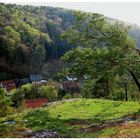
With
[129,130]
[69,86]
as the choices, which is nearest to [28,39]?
[69,86]

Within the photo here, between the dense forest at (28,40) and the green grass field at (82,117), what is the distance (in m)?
58.3

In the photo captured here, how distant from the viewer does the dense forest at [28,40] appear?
95875mm

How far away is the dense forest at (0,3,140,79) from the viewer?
95.9 meters

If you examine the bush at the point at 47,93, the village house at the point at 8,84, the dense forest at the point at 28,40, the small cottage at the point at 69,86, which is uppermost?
the dense forest at the point at 28,40

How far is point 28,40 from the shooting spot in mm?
102062

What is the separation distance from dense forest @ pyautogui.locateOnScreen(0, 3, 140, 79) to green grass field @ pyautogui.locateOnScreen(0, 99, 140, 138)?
58309 mm

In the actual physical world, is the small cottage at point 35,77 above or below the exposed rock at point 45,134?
below

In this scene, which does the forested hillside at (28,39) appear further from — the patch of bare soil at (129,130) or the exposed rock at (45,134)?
the patch of bare soil at (129,130)

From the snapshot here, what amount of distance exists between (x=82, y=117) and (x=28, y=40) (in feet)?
262

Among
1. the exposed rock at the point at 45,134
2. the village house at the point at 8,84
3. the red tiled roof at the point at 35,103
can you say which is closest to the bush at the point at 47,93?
the red tiled roof at the point at 35,103

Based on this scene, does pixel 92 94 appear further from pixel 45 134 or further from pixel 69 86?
pixel 69 86

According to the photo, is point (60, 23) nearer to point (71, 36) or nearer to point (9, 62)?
point (9, 62)

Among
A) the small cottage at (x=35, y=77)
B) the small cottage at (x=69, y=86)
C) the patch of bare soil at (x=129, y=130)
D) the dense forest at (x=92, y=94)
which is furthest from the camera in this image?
the small cottage at (x=35, y=77)

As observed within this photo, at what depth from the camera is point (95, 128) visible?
19219 millimetres
